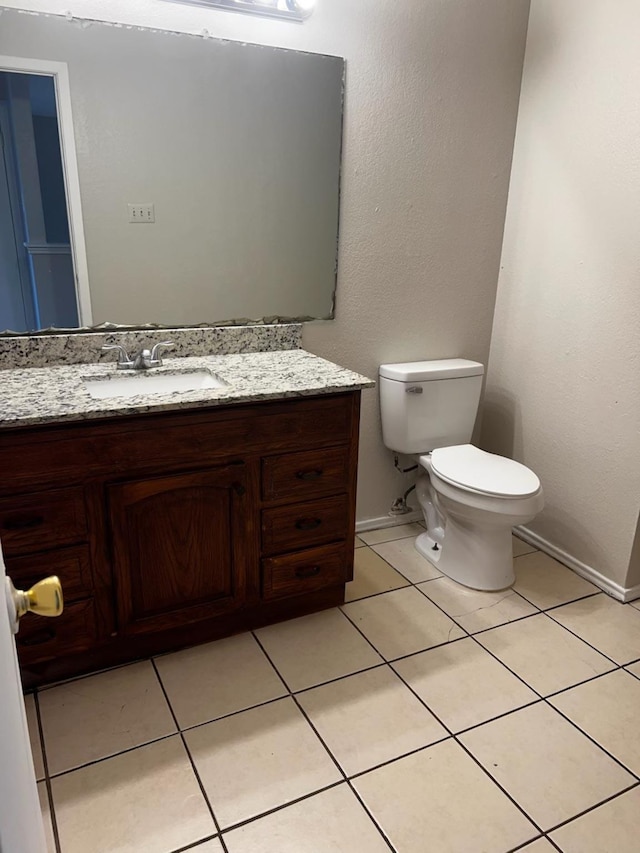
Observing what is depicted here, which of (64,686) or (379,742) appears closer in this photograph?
(379,742)

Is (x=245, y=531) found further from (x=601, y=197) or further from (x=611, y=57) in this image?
(x=611, y=57)

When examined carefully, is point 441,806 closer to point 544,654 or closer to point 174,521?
point 544,654

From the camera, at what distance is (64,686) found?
173 centimetres

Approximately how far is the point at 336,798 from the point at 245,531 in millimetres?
721

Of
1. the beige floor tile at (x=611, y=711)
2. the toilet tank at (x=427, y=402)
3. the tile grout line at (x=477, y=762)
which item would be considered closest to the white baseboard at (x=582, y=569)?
the beige floor tile at (x=611, y=711)

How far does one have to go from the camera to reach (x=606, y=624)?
6.80ft

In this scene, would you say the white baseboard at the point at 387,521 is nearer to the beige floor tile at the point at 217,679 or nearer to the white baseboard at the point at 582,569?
the white baseboard at the point at 582,569

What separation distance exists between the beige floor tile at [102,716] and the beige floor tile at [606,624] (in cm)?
132

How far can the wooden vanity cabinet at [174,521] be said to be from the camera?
153 cm

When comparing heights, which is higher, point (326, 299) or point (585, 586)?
point (326, 299)

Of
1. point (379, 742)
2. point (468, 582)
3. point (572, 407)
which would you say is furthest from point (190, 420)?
point (572, 407)

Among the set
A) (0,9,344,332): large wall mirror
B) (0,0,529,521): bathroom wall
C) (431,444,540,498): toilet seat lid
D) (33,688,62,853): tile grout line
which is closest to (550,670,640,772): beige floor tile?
(431,444,540,498): toilet seat lid

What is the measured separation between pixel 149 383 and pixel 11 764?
144 centimetres

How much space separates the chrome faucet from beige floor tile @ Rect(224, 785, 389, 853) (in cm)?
126
